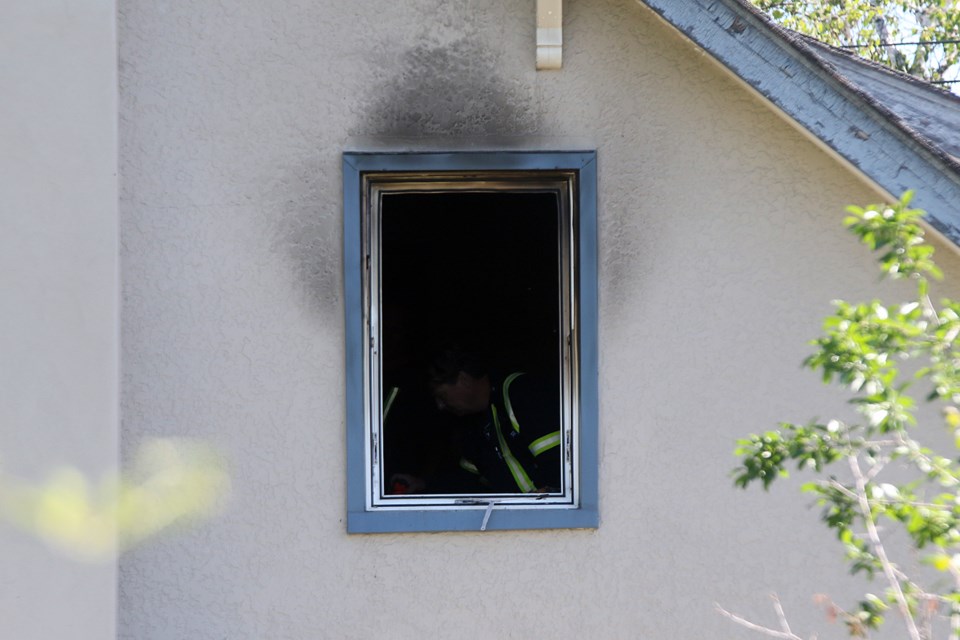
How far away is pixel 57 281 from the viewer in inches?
173

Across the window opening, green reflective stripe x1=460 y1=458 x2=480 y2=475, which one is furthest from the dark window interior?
green reflective stripe x1=460 y1=458 x2=480 y2=475

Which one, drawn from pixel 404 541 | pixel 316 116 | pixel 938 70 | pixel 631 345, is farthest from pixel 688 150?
pixel 938 70

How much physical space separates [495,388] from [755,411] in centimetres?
158

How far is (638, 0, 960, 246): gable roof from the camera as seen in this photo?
13.5ft

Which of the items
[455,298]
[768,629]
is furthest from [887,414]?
[455,298]

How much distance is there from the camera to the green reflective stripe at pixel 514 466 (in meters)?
5.06

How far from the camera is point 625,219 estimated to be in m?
4.66

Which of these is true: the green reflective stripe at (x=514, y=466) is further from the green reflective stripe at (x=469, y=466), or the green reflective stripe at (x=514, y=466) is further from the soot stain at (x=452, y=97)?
the soot stain at (x=452, y=97)

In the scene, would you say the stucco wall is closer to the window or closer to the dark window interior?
the window

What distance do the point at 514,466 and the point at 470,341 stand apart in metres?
1.91

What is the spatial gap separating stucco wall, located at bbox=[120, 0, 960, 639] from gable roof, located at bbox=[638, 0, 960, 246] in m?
0.38

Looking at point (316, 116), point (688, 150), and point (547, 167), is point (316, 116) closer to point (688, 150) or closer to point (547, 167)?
point (547, 167)

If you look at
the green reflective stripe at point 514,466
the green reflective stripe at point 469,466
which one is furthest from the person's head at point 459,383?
the green reflective stripe at point 469,466

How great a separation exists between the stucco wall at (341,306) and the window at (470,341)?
0.27 feet
